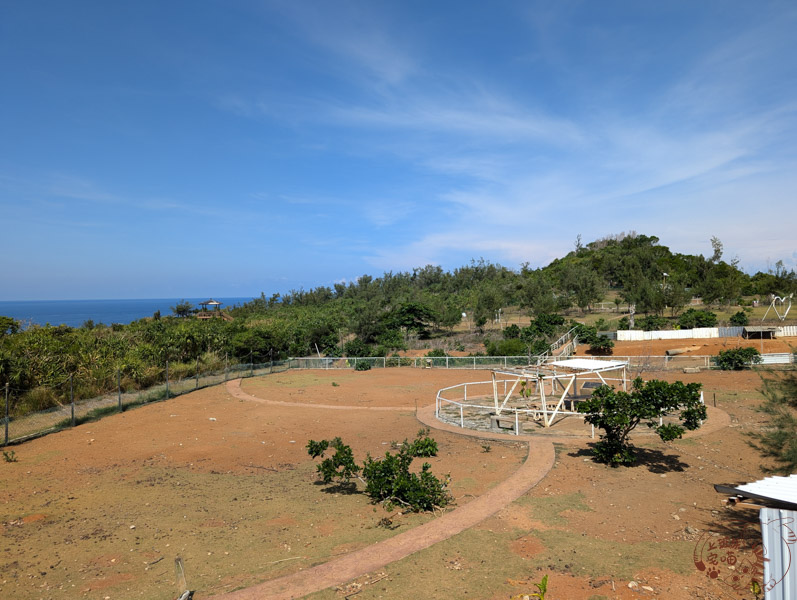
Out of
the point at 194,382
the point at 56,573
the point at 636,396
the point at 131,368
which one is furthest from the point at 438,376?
the point at 56,573

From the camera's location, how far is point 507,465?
11898mm

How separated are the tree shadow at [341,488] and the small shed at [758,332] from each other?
3605 cm

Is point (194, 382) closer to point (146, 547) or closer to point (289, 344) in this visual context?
point (289, 344)

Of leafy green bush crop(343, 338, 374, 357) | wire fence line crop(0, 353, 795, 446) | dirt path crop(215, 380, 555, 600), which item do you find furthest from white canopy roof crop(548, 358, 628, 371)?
leafy green bush crop(343, 338, 374, 357)

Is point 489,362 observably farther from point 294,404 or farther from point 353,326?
point 353,326

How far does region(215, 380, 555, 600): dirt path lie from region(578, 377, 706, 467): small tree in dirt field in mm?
1605

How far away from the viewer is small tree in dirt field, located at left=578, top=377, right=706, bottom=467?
→ 35.1 feet

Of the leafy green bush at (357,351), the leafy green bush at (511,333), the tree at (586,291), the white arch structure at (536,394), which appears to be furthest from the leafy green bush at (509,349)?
the tree at (586,291)

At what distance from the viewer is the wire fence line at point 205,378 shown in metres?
17.2

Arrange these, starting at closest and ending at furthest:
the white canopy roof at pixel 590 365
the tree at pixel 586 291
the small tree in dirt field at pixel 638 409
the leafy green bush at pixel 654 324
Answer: the small tree in dirt field at pixel 638 409, the white canopy roof at pixel 590 365, the leafy green bush at pixel 654 324, the tree at pixel 586 291

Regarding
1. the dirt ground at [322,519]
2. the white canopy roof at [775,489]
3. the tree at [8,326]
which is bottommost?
the dirt ground at [322,519]

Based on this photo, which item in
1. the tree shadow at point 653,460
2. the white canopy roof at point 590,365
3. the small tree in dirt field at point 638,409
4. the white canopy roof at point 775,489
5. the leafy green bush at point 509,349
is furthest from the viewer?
the leafy green bush at point 509,349

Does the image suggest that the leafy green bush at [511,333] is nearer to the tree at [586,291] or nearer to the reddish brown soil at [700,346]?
the reddish brown soil at [700,346]

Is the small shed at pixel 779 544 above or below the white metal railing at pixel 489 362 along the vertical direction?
above
